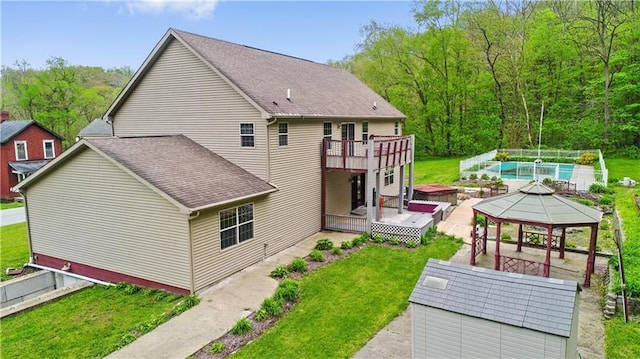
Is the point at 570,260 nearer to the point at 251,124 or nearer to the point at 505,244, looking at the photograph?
the point at 505,244

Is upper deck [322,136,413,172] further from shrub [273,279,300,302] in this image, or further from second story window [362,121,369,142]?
shrub [273,279,300,302]

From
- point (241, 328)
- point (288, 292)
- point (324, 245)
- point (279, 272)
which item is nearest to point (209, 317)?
point (241, 328)

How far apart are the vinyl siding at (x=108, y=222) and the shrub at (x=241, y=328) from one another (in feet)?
8.94

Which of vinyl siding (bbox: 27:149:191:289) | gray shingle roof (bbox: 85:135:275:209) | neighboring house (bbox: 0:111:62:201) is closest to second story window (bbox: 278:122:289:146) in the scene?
gray shingle roof (bbox: 85:135:275:209)

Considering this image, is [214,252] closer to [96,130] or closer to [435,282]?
[435,282]

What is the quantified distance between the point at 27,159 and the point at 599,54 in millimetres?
52113

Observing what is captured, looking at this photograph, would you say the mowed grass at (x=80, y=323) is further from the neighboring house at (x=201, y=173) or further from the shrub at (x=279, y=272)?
the shrub at (x=279, y=272)

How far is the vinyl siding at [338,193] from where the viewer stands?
18.8 metres

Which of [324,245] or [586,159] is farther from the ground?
[586,159]

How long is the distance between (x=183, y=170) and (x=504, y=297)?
387 inches

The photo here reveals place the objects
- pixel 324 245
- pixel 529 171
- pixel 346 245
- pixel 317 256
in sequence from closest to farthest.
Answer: pixel 317 256
pixel 324 245
pixel 346 245
pixel 529 171

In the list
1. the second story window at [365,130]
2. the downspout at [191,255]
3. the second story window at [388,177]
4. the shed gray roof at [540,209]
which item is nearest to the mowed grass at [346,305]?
the downspout at [191,255]

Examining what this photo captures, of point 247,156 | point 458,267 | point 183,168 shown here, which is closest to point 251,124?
point 247,156

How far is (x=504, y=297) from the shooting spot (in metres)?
7.39
